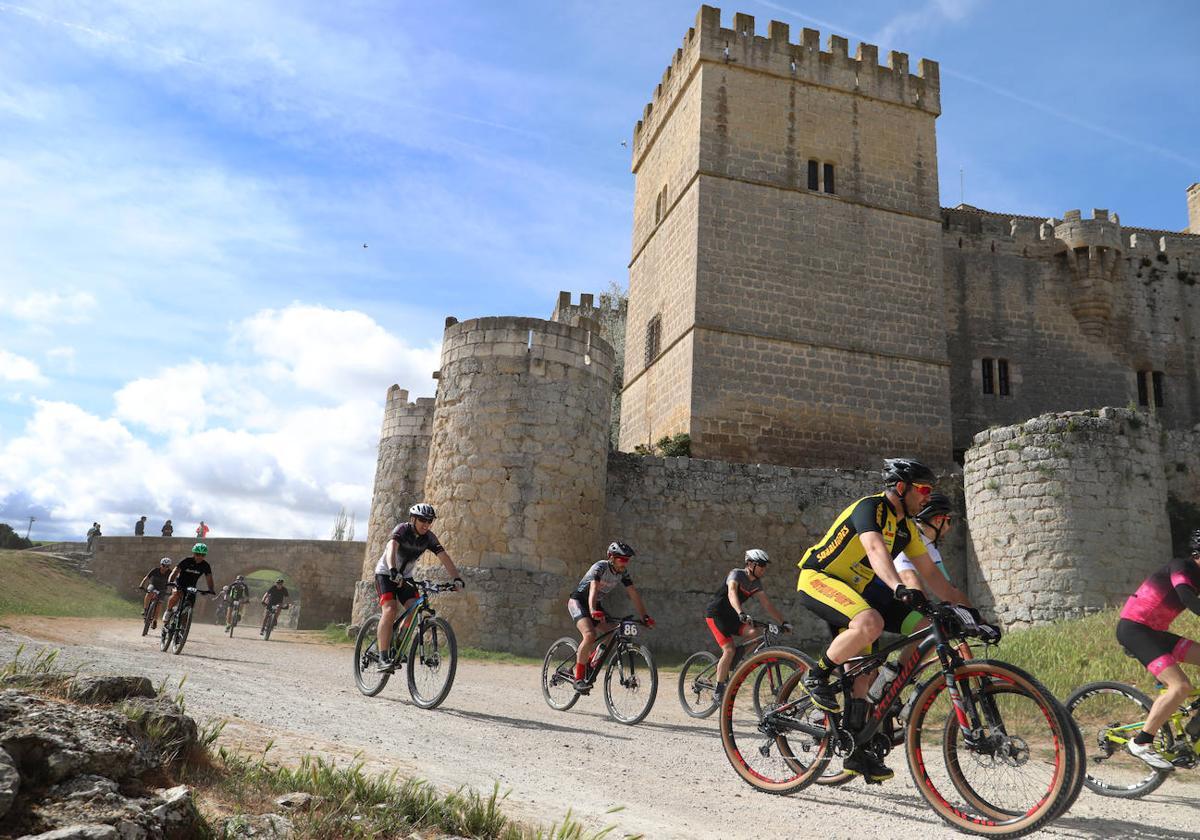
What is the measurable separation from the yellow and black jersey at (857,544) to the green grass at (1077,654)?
3.76 meters

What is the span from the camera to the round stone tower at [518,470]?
43.2ft

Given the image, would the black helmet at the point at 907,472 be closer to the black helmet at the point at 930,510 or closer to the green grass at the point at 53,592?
the black helmet at the point at 930,510

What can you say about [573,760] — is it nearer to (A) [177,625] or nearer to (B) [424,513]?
(B) [424,513]

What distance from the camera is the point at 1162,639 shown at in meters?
5.21

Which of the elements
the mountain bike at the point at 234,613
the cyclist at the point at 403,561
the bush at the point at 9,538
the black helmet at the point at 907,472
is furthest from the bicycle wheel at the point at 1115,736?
the bush at the point at 9,538

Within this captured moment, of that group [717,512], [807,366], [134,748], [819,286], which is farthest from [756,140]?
[134,748]

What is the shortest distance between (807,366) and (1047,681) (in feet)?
39.1

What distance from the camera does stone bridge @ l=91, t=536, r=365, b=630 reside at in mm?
24844

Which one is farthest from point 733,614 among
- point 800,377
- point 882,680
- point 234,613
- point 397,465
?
point 234,613

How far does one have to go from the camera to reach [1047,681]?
8.40m

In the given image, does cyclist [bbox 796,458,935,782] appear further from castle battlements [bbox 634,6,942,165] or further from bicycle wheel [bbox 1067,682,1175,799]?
castle battlements [bbox 634,6,942,165]

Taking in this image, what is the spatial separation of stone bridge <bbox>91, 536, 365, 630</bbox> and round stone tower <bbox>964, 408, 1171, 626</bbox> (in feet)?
56.1

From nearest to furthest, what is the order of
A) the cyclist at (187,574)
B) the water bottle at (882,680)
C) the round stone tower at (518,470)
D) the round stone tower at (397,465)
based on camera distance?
the water bottle at (882,680) < the cyclist at (187,574) < the round stone tower at (518,470) < the round stone tower at (397,465)

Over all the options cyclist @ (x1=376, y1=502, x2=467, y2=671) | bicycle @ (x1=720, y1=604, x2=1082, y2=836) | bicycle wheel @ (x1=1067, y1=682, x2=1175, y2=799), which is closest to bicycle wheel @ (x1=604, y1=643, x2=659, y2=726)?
cyclist @ (x1=376, y1=502, x2=467, y2=671)
